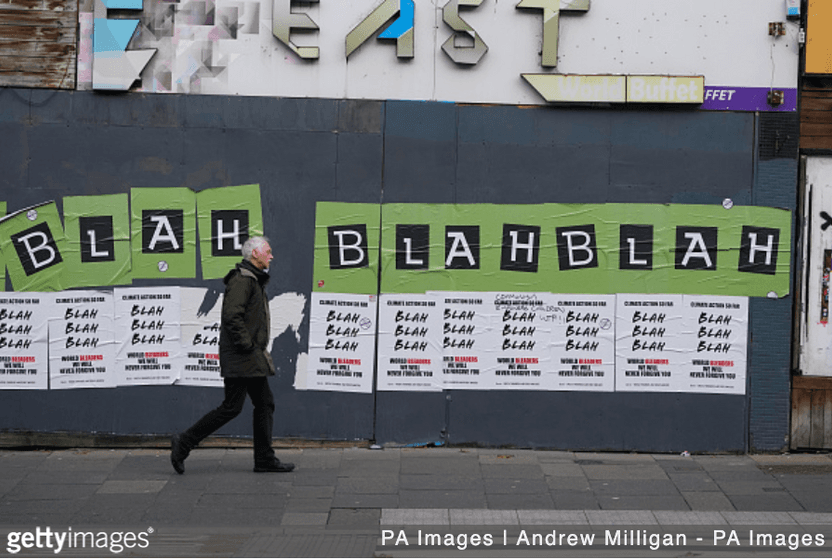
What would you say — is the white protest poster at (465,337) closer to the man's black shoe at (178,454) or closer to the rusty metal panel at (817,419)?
the man's black shoe at (178,454)

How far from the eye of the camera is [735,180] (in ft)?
31.0

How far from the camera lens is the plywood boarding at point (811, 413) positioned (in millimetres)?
9500

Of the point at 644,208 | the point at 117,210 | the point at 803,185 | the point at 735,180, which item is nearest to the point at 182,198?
the point at 117,210

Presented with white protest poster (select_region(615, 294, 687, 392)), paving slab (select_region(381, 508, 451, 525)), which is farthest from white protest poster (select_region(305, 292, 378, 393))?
white protest poster (select_region(615, 294, 687, 392))

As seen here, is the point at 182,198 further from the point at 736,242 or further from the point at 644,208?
the point at 736,242

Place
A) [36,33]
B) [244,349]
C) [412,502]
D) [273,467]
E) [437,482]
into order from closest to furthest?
1. [412,502]
2. [244,349]
3. [437,482]
4. [273,467]
5. [36,33]

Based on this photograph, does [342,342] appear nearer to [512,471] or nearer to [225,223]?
[225,223]

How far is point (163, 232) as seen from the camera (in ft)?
31.2

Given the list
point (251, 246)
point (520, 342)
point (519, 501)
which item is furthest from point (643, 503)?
point (251, 246)

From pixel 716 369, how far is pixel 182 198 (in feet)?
17.2

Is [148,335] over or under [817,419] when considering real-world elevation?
over

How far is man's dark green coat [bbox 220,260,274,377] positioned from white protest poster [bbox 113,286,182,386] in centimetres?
145

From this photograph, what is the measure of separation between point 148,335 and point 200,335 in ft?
1.62

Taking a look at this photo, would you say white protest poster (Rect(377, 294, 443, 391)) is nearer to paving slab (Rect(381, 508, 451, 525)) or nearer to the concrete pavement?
the concrete pavement
